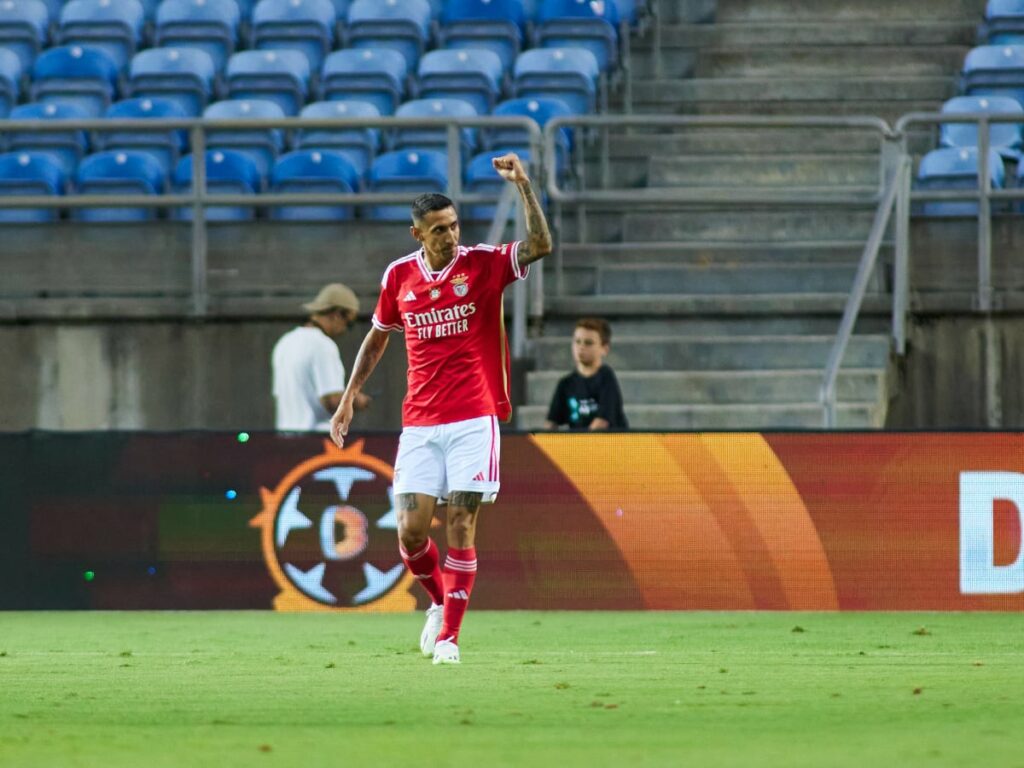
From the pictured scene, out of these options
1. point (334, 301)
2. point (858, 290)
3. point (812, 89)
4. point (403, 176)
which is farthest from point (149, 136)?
point (858, 290)

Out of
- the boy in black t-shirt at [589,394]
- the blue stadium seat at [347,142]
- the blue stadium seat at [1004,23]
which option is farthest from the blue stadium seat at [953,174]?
the blue stadium seat at [347,142]

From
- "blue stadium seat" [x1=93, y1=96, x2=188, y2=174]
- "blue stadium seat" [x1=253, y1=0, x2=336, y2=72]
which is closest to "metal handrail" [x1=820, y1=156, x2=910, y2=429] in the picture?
"blue stadium seat" [x1=93, y1=96, x2=188, y2=174]

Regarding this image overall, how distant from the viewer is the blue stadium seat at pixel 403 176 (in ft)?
50.6

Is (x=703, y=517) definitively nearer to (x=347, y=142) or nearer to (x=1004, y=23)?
(x=347, y=142)

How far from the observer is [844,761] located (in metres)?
5.62

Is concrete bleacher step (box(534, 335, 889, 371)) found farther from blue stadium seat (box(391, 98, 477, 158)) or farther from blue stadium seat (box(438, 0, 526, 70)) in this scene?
blue stadium seat (box(438, 0, 526, 70))

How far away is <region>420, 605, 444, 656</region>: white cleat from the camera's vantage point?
9.22m

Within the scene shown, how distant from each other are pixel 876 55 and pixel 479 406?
10.2m

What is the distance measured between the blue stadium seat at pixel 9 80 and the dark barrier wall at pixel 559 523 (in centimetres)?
565

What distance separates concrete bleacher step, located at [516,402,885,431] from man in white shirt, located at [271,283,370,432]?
189cm

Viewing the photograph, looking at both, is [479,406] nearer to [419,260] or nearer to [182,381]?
[419,260]

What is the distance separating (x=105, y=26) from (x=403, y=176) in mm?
4504

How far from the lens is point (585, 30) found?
59.9 ft

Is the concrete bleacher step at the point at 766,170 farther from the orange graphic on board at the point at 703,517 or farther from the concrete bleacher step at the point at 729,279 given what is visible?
the orange graphic on board at the point at 703,517
